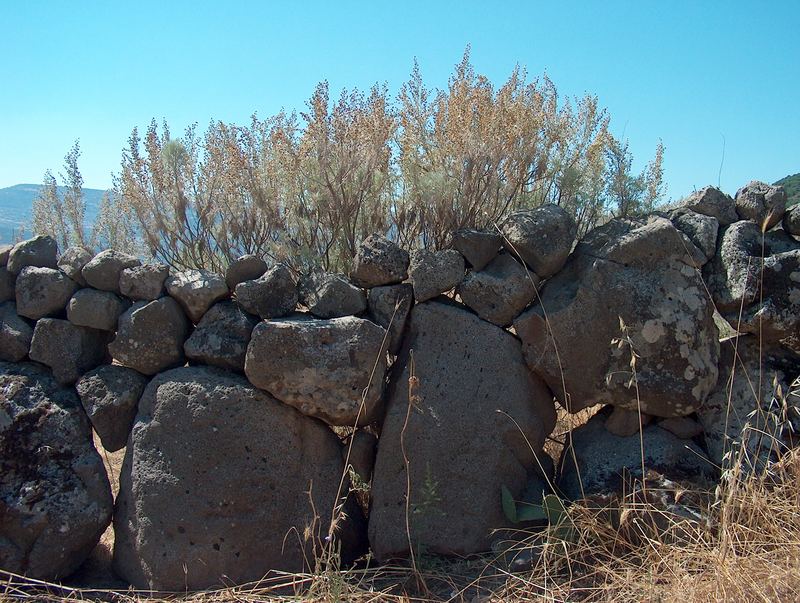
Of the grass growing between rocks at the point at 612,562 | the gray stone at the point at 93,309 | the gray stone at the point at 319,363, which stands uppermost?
the gray stone at the point at 93,309

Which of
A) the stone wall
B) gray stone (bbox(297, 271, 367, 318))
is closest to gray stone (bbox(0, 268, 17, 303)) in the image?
the stone wall

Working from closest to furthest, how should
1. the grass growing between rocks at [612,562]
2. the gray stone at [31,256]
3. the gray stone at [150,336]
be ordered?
the grass growing between rocks at [612,562] → the gray stone at [150,336] → the gray stone at [31,256]

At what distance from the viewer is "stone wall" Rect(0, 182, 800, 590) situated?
11.0 feet

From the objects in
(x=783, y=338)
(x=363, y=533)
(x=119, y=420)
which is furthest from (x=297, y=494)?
(x=783, y=338)

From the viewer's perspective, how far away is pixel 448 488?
341 centimetres

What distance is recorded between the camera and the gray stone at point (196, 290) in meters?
3.50

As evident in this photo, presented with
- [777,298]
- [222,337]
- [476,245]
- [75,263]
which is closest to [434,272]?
[476,245]

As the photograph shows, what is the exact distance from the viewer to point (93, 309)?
3551 mm

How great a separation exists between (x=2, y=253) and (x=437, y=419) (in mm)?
2628

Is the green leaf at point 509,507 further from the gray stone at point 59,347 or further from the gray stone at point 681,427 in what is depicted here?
the gray stone at point 59,347

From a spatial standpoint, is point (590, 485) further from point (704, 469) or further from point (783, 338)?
point (783, 338)

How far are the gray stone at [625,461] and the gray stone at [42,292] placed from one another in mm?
2841

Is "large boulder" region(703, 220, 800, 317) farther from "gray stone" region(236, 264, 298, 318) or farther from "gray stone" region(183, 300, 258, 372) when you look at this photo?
"gray stone" region(183, 300, 258, 372)

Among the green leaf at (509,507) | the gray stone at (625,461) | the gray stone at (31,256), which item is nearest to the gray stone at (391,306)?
the green leaf at (509,507)
